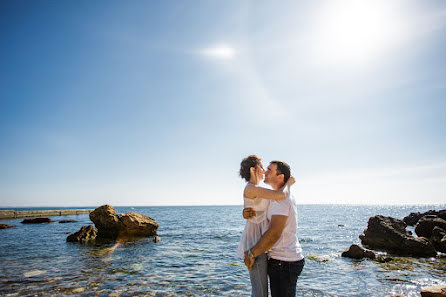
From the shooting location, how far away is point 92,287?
1014cm

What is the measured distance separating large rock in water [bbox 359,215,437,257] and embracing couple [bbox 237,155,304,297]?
19.5 m

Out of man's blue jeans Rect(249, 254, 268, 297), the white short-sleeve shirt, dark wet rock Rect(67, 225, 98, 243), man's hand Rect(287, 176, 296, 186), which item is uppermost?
man's hand Rect(287, 176, 296, 186)

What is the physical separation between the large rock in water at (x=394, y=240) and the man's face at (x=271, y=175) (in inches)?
788

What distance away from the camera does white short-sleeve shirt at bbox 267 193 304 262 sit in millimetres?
3760

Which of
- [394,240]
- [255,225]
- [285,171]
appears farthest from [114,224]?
[394,240]

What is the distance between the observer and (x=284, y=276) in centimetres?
389

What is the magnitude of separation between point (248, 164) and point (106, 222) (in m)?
26.7

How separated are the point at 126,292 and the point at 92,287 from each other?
1740 mm

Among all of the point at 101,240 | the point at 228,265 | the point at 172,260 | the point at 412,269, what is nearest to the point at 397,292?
the point at 412,269

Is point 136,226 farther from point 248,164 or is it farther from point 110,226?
point 248,164

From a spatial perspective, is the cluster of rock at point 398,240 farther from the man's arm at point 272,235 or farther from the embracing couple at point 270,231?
the man's arm at point 272,235

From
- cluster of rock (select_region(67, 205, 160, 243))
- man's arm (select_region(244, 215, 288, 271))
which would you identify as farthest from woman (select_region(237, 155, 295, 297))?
cluster of rock (select_region(67, 205, 160, 243))

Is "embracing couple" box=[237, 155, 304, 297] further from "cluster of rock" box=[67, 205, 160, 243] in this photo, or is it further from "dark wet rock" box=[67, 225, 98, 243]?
"dark wet rock" box=[67, 225, 98, 243]

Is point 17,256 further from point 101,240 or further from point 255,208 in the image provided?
point 255,208
